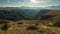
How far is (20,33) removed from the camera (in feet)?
65.6

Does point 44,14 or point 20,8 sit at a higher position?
point 20,8

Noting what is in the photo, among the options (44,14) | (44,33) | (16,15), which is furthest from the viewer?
(44,14)

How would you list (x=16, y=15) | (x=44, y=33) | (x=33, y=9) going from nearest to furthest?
(x=44, y=33) < (x=33, y=9) < (x=16, y=15)

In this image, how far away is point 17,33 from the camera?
20109 mm

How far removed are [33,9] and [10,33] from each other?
1553 centimetres

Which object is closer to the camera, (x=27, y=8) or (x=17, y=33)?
(x=17, y=33)

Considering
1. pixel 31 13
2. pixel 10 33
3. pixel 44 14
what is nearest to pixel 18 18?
pixel 31 13

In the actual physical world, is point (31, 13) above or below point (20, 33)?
below

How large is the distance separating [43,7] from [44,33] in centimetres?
1613

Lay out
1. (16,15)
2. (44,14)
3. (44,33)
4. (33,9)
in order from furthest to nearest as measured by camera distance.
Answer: (44,14), (16,15), (33,9), (44,33)

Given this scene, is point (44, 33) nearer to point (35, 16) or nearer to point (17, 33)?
point (17, 33)

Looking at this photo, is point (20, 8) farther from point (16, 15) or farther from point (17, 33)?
point (17, 33)

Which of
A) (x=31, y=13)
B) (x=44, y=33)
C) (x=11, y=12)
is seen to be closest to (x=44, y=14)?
(x=31, y=13)

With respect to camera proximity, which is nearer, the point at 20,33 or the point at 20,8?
the point at 20,33
